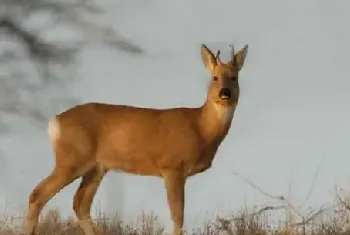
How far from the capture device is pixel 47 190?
802cm

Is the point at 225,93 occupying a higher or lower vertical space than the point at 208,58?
lower

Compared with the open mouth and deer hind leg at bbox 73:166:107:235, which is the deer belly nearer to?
deer hind leg at bbox 73:166:107:235

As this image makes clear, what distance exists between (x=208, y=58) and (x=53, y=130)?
149 centimetres

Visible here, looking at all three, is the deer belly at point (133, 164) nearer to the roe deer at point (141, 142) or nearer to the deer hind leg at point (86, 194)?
the roe deer at point (141, 142)

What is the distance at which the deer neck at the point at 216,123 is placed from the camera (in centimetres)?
811

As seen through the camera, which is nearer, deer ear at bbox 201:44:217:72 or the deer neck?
the deer neck

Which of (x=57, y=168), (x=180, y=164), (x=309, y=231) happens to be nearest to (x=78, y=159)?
(x=57, y=168)

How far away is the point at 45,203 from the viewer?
806 cm

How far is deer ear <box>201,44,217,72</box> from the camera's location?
8.28 meters

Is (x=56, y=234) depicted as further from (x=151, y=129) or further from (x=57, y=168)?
(x=151, y=129)

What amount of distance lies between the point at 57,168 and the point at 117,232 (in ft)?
3.03

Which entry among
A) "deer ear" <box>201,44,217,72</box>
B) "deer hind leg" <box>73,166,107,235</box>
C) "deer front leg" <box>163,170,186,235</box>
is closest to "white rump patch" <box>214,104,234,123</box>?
"deer ear" <box>201,44,217,72</box>

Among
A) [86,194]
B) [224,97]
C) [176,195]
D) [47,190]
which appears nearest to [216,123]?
[224,97]

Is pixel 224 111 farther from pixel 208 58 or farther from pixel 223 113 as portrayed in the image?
pixel 208 58
